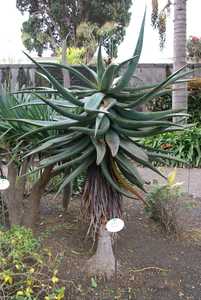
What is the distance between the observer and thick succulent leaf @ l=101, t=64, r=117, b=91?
3.19 metres

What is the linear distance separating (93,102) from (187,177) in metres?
5.38

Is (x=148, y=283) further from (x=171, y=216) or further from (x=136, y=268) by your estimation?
(x=171, y=216)

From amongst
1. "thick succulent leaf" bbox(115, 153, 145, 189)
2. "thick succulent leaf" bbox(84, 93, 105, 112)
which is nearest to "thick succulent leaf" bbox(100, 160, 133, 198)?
"thick succulent leaf" bbox(115, 153, 145, 189)

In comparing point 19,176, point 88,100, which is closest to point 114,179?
point 88,100

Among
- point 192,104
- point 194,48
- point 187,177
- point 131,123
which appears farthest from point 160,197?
point 194,48

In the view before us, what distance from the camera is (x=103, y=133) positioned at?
3213 mm

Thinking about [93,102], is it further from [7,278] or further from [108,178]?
[7,278]

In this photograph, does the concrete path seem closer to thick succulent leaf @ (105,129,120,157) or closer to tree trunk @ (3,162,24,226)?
tree trunk @ (3,162,24,226)

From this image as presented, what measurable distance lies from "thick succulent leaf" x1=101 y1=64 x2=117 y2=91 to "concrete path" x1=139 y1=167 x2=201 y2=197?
3.78 m

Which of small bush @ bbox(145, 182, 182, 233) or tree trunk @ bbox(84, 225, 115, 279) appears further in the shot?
small bush @ bbox(145, 182, 182, 233)

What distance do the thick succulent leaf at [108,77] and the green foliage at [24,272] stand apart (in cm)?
124

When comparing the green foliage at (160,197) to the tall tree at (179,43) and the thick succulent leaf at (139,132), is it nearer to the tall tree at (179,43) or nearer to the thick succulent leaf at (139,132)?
the thick succulent leaf at (139,132)

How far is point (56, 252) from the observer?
375 centimetres

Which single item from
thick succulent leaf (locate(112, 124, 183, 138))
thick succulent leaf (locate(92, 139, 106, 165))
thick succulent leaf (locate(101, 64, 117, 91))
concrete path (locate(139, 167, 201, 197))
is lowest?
concrete path (locate(139, 167, 201, 197))
